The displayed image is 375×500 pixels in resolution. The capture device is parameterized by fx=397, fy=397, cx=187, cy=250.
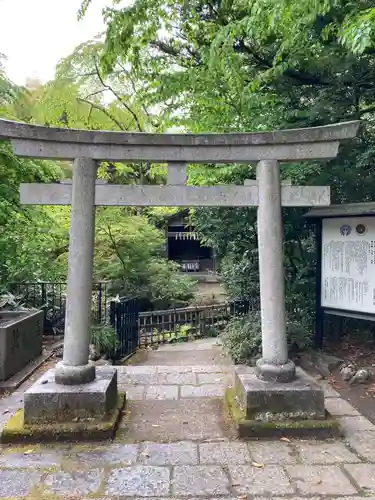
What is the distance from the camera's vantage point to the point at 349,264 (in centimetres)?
603

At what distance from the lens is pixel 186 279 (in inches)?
569

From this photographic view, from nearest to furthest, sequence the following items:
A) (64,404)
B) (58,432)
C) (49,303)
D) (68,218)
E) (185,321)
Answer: (58,432)
(64,404)
(49,303)
(185,321)
(68,218)

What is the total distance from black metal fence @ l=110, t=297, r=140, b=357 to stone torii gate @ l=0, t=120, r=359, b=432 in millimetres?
3873

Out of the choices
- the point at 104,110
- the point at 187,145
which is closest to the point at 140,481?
the point at 187,145

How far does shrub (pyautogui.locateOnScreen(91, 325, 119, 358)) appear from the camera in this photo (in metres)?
7.87

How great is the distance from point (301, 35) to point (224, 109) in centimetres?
182

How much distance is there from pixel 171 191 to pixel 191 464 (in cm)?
270

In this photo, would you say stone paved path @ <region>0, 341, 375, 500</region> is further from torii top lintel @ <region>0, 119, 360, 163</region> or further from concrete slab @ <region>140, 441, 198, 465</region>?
torii top lintel @ <region>0, 119, 360, 163</region>

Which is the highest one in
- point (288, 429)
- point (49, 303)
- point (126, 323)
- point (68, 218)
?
point (68, 218)

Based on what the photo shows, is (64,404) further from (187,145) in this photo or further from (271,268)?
(187,145)

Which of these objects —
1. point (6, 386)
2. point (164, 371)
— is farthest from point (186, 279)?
point (6, 386)

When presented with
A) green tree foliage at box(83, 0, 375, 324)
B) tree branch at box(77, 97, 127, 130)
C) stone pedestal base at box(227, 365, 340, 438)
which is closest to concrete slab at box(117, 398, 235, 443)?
stone pedestal base at box(227, 365, 340, 438)

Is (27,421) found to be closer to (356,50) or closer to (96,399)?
(96,399)

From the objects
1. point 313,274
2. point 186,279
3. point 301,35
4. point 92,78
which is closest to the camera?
point 301,35
